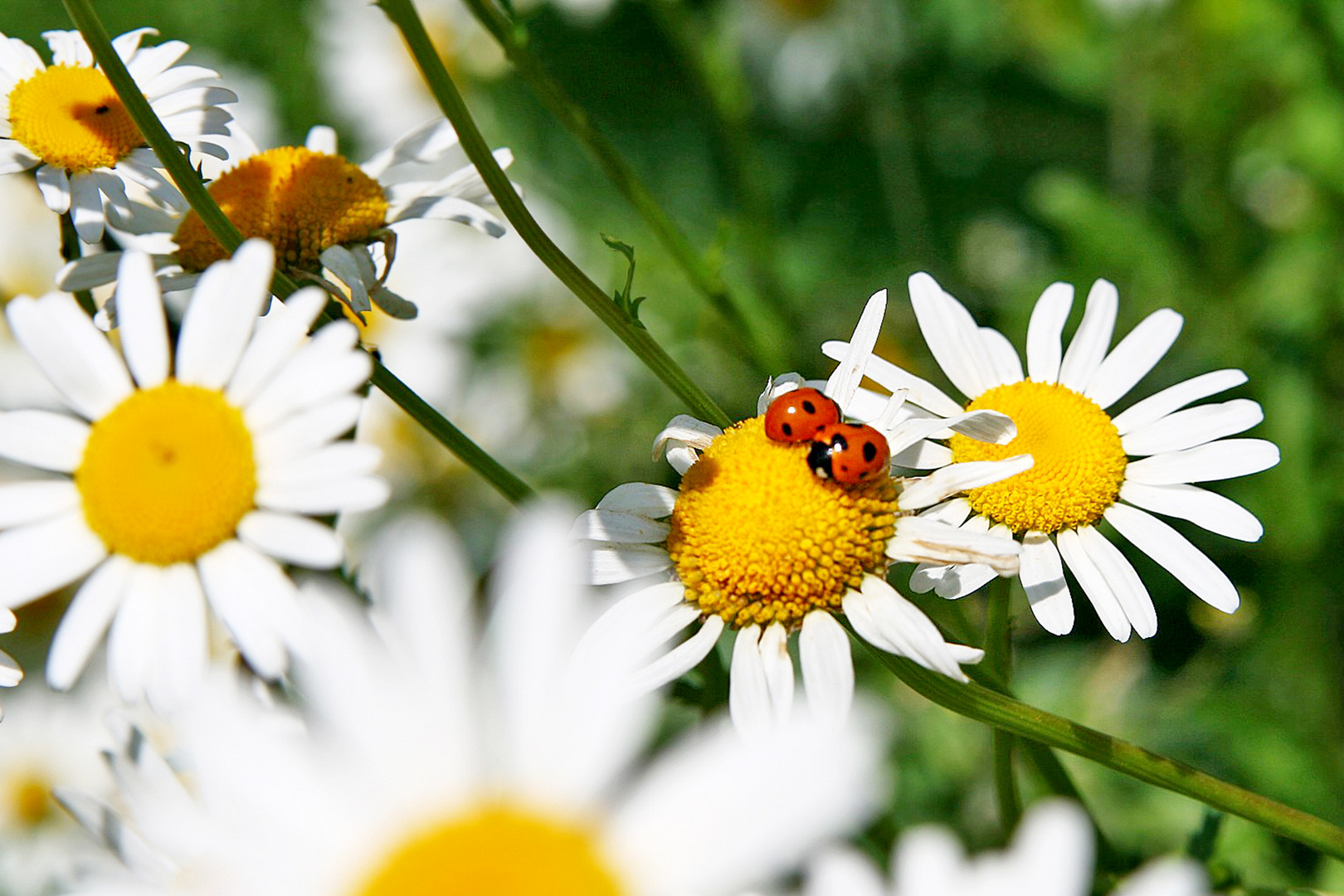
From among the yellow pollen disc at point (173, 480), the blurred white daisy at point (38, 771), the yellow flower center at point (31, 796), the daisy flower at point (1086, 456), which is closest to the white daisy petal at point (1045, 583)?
the daisy flower at point (1086, 456)

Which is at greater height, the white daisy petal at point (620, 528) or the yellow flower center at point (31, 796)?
the white daisy petal at point (620, 528)

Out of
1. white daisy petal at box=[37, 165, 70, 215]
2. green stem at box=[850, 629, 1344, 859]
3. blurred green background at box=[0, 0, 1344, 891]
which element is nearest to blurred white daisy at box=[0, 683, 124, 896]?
blurred green background at box=[0, 0, 1344, 891]

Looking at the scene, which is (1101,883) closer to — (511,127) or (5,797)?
(5,797)

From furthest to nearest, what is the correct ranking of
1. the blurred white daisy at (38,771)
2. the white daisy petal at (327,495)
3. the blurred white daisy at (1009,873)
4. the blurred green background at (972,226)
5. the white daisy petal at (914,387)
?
the blurred white daisy at (38,771)
the blurred green background at (972,226)
the white daisy petal at (914,387)
the white daisy petal at (327,495)
the blurred white daisy at (1009,873)

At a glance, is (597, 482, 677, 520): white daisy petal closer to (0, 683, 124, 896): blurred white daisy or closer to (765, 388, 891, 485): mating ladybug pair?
(765, 388, 891, 485): mating ladybug pair

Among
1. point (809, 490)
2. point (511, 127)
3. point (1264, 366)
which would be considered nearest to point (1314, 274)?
point (1264, 366)

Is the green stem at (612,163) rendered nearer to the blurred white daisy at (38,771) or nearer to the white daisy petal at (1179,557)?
the white daisy petal at (1179,557)
